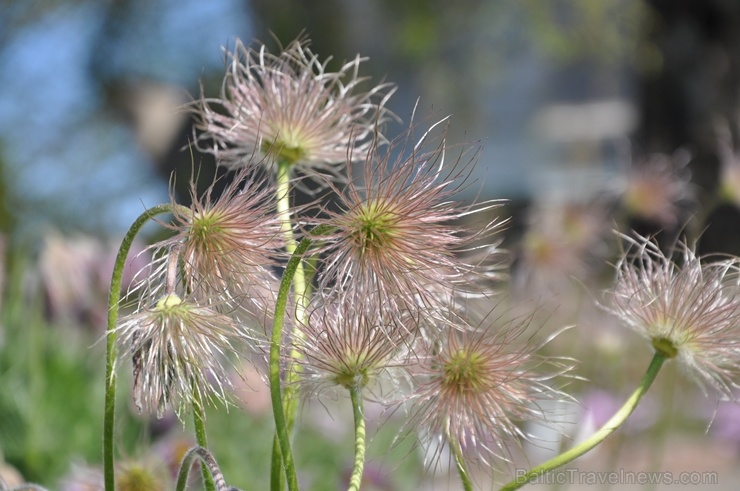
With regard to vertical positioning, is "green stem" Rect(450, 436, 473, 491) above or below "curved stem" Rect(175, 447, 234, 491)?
above

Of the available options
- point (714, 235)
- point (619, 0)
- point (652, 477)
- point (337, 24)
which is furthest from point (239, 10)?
point (652, 477)

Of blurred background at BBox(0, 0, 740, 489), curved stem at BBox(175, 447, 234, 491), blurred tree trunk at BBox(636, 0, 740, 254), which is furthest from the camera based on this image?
blurred tree trunk at BBox(636, 0, 740, 254)

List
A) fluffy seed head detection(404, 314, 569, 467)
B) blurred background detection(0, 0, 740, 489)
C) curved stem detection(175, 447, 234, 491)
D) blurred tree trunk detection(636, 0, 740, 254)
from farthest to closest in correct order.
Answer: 1. blurred tree trunk detection(636, 0, 740, 254)
2. blurred background detection(0, 0, 740, 489)
3. fluffy seed head detection(404, 314, 569, 467)
4. curved stem detection(175, 447, 234, 491)

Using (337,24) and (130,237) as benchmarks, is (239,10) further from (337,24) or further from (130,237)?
(130,237)

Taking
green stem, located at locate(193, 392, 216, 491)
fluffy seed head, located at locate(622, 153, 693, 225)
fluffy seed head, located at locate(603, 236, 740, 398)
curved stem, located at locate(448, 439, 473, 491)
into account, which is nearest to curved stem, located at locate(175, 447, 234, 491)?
green stem, located at locate(193, 392, 216, 491)

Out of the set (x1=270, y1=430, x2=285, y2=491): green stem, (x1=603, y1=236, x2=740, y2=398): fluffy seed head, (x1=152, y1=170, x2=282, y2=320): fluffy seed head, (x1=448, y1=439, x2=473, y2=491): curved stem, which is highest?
(x1=603, y1=236, x2=740, y2=398): fluffy seed head

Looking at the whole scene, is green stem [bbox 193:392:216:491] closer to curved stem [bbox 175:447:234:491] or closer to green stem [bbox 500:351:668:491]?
curved stem [bbox 175:447:234:491]

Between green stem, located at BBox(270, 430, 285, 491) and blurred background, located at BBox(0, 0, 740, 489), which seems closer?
green stem, located at BBox(270, 430, 285, 491)
